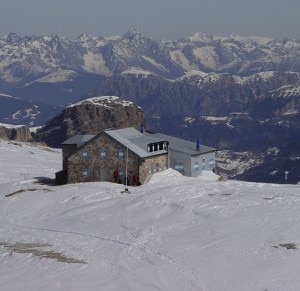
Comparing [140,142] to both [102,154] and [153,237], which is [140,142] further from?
[153,237]

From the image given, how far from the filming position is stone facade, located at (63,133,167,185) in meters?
68.3

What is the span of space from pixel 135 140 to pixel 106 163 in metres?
5.21

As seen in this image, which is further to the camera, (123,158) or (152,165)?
(152,165)

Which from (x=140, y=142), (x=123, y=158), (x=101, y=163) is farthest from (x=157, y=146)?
(x=101, y=163)

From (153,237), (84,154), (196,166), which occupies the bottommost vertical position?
(153,237)

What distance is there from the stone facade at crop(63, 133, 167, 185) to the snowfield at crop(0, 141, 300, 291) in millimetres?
4371

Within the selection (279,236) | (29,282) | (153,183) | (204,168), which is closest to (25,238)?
(29,282)

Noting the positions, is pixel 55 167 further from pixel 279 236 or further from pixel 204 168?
pixel 279 236

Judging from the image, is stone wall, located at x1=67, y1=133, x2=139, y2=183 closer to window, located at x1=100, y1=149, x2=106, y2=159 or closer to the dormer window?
window, located at x1=100, y1=149, x2=106, y2=159

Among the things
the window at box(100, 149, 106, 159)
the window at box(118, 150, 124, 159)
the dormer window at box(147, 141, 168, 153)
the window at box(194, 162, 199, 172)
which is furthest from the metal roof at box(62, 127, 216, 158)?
the window at box(100, 149, 106, 159)

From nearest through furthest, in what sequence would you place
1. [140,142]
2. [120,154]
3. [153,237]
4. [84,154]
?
[153,237] < [120,154] < [84,154] < [140,142]

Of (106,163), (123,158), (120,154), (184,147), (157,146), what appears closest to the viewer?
(123,158)

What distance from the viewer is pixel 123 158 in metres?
68.8

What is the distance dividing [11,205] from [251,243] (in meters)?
26.6
